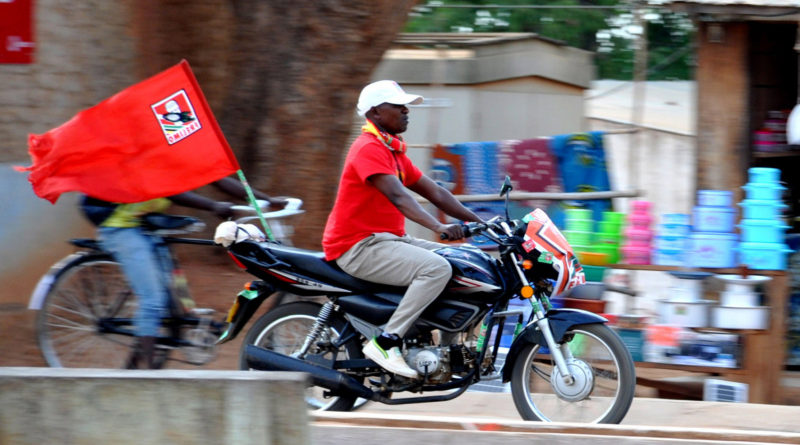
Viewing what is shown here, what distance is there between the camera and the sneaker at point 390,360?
495cm

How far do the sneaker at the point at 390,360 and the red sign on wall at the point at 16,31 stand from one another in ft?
11.9

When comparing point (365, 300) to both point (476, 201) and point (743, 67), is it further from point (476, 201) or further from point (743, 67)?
point (743, 67)

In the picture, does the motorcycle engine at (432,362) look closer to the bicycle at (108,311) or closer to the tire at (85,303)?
the bicycle at (108,311)

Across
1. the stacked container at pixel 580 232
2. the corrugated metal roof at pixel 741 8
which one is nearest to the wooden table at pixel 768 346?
the stacked container at pixel 580 232

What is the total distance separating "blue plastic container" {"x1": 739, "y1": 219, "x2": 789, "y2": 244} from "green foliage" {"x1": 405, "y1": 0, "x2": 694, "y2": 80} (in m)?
11.8

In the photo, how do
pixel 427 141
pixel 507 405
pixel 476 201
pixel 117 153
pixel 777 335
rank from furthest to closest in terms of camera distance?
pixel 427 141 → pixel 476 201 → pixel 777 335 → pixel 507 405 → pixel 117 153

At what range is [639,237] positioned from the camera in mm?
7121

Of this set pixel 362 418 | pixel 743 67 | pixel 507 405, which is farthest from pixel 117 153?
pixel 743 67

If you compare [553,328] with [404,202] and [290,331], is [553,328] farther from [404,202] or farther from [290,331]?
[290,331]

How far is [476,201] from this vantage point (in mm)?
8445

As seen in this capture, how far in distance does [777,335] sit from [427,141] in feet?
17.3

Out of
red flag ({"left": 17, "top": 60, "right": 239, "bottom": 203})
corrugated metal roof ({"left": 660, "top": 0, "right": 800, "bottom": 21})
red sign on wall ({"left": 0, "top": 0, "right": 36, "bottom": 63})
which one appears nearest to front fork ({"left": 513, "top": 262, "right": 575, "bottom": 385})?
red flag ({"left": 17, "top": 60, "right": 239, "bottom": 203})

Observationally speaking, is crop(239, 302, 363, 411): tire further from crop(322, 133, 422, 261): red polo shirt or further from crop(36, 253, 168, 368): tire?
crop(36, 253, 168, 368): tire

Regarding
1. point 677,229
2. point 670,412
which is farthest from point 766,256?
point 670,412
